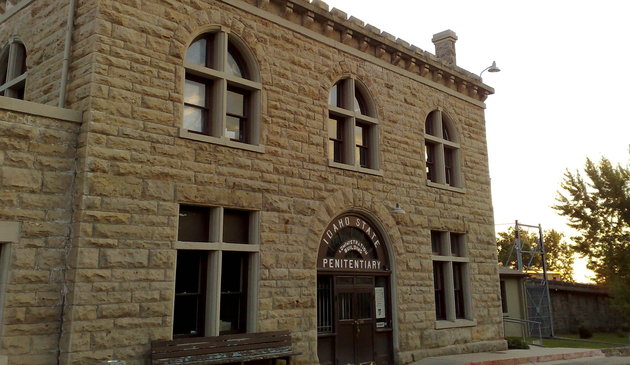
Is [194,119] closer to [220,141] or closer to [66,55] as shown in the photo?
[220,141]

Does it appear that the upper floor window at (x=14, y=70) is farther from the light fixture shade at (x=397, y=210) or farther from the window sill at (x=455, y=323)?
the window sill at (x=455, y=323)

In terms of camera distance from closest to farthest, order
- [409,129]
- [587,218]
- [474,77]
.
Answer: [409,129] → [474,77] → [587,218]

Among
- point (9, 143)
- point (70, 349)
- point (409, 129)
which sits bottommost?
point (70, 349)

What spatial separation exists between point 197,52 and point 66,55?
2536 millimetres

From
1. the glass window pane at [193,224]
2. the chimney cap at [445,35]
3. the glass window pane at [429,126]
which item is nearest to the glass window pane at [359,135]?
the glass window pane at [429,126]

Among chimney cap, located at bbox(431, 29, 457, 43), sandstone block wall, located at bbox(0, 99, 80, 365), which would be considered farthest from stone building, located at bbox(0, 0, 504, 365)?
chimney cap, located at bbox(431, 29, 457, 43)

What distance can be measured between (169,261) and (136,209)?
1097 mm

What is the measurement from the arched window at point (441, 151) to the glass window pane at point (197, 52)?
7342mm

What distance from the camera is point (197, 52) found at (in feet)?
37.2

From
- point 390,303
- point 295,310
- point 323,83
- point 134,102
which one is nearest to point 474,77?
point 323,83

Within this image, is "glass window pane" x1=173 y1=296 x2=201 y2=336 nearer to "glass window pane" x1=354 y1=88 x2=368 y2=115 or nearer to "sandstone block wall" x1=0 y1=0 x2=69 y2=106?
"sandstone block wall" x1=0 y1=0 x2=69 y2=106

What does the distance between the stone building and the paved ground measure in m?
0.61

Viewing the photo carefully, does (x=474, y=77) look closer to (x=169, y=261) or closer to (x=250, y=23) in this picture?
(x=250, y=23)

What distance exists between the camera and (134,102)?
9812mm
